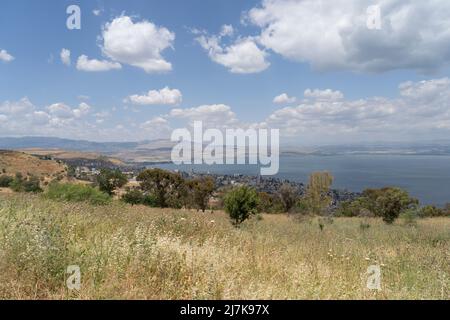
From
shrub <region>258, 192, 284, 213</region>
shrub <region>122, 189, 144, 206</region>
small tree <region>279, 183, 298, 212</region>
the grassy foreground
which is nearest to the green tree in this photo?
shrub <region>122, 189, 144, 206</region>

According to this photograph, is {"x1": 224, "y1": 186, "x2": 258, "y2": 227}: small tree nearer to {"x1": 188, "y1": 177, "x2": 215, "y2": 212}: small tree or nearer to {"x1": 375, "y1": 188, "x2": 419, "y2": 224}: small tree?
{"x1": 375, "y1": 188, "x2": 419, "y2": 224}: small tree

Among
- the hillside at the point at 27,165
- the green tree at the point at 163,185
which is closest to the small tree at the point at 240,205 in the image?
the green tree at the point at 163,185

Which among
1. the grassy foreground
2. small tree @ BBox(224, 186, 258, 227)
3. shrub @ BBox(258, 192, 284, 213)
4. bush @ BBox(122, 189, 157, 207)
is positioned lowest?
shrub @ BBox(258, 192, 284, 213)

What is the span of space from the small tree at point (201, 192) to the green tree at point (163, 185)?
152 cm

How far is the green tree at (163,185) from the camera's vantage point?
53934mm

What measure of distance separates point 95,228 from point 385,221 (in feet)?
81.6

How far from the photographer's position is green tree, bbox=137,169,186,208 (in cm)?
5393

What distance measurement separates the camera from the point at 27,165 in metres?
75.3

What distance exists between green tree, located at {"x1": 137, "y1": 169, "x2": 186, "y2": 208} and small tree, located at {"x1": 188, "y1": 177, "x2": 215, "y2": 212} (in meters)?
1.52
